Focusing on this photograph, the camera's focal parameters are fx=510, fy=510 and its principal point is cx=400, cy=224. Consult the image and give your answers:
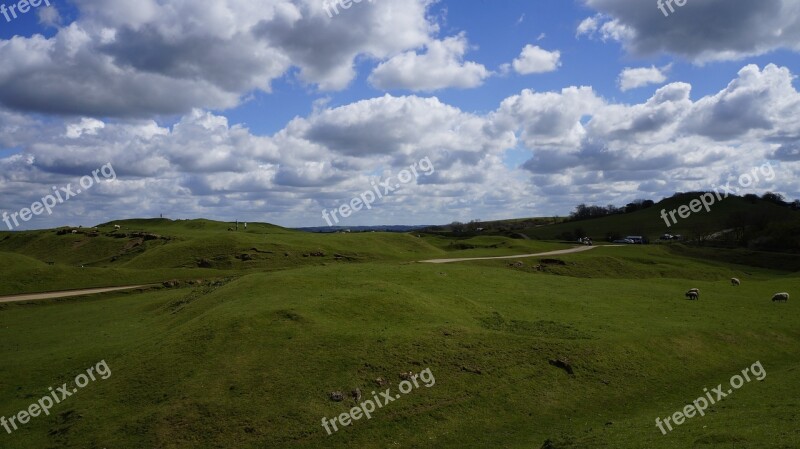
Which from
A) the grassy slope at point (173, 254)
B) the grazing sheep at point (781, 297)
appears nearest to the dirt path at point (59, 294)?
the grassy slope at point (173, 254)

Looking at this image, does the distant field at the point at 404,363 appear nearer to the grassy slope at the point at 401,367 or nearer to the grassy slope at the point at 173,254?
the grassy slope at the point at 401,367

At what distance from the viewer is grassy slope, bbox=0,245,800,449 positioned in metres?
23.6

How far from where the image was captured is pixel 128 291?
5944 centimetres

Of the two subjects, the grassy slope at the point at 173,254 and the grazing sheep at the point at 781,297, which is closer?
the grazing sheep at the point at 781,297

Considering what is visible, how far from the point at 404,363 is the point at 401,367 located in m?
0.38

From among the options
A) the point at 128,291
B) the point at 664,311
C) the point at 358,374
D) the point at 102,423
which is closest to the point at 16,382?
the point at 102,423

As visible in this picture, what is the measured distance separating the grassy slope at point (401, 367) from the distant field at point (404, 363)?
11cm

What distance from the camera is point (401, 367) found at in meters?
28.0

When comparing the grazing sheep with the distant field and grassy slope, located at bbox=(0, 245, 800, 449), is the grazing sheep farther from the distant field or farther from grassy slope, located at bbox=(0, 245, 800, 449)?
grassy slope, located at bbox=(0, 245, 800, 449)

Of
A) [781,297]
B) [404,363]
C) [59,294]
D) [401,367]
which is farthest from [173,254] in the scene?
[781,297]

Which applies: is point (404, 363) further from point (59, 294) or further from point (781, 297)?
point (59, 294)

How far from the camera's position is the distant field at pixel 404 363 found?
23625mm

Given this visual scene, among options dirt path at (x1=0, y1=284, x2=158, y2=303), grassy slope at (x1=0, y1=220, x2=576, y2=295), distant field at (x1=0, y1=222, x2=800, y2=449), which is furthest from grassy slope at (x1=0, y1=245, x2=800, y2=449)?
grassy slope at (x1=0, y1=220, x2=576, y2=295)

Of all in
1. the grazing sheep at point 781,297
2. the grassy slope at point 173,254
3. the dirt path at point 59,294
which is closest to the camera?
the grazing sheep at point 781,297
